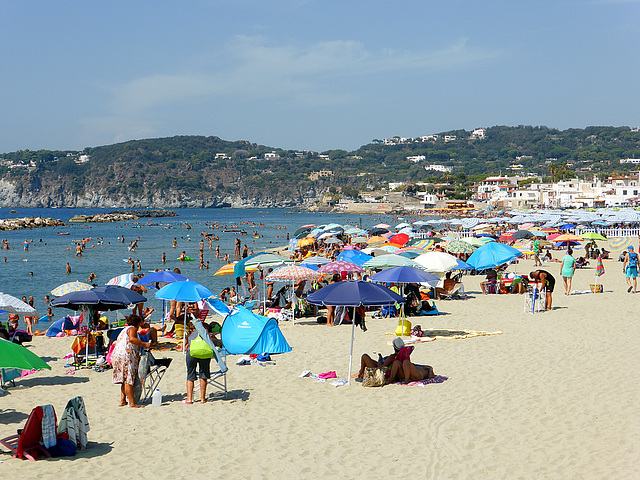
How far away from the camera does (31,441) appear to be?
234 inches

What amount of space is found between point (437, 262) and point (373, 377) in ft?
22.9

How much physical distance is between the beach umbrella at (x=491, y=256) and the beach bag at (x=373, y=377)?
8874 mm

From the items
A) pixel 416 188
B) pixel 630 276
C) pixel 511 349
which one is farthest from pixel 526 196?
pixel 511 349

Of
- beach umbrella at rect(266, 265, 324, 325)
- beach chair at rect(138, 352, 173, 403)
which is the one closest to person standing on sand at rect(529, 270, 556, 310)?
beach umbrella at rect(266, 265, 324, 325)

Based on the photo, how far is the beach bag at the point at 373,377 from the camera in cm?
853

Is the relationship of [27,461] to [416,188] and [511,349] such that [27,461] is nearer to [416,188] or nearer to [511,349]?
[511,349]

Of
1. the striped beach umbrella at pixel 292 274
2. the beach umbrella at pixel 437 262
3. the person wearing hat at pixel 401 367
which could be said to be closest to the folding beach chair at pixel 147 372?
the person wearing hat at pixel 401 367

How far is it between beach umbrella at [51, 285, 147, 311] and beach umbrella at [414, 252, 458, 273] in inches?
284

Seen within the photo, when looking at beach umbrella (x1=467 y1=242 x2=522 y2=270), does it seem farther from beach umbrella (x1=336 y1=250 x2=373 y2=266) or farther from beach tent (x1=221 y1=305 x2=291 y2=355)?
beach tent (x1=221 y1=305 x2=291 y2=355)

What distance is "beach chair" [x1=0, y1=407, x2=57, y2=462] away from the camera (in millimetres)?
5875

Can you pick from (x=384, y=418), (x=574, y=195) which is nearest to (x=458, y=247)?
(x=384, y=418)

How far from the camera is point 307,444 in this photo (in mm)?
6379

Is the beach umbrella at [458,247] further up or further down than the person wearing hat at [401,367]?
further up

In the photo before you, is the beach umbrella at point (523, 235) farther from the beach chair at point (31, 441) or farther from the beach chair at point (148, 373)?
the beach chair at point (31, 441)
